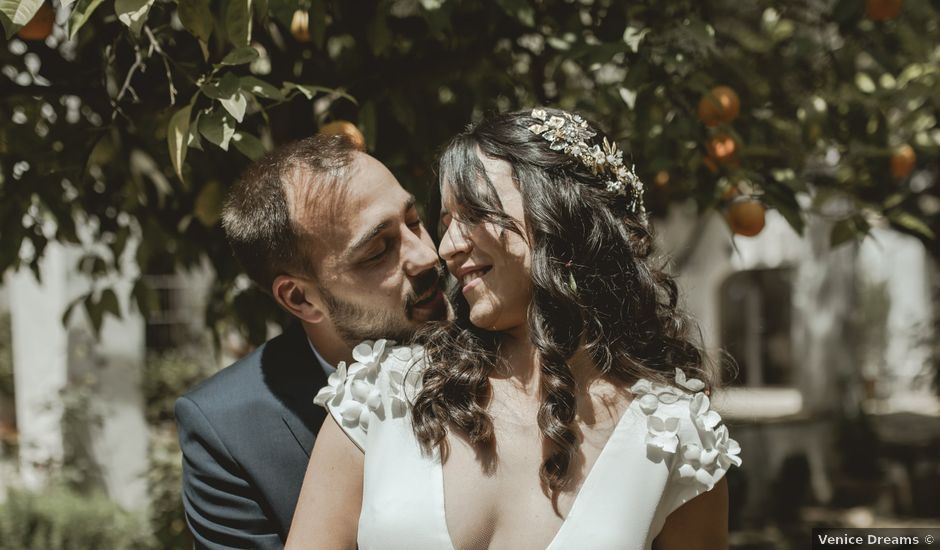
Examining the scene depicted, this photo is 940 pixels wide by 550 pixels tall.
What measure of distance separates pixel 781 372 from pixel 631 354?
55.0ft

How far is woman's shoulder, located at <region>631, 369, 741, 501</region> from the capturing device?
1712 millimetres

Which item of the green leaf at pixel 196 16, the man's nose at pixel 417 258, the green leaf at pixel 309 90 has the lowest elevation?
the man's nose at pixel 417 258

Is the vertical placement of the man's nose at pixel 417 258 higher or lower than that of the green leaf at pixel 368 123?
lower

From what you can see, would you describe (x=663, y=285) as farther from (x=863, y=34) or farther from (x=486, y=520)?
(x=863, y=34)

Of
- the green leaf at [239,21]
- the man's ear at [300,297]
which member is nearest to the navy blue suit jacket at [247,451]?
the man's ear at [300,297]

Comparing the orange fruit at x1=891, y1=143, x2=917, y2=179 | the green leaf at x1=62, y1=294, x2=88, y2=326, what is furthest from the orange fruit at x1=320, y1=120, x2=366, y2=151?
the orange fruit at x1=891, y1=143, x2=917, y2=179

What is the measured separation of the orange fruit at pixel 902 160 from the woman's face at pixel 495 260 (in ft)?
5.89

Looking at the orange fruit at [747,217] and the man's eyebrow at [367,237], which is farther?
the orange fruit at [747,217]

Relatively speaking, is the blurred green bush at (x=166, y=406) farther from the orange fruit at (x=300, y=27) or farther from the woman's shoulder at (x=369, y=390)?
the woman's shoulder at (x=369, y=390)

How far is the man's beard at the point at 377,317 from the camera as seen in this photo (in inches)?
80.7

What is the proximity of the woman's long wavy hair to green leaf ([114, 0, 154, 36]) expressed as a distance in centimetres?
63

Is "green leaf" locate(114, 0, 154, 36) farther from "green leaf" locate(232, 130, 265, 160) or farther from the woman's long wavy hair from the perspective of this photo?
the woman's long wavy hair

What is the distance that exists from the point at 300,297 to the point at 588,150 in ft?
2.54

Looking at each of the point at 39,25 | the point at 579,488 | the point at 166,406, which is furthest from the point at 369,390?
the point at 166,406
